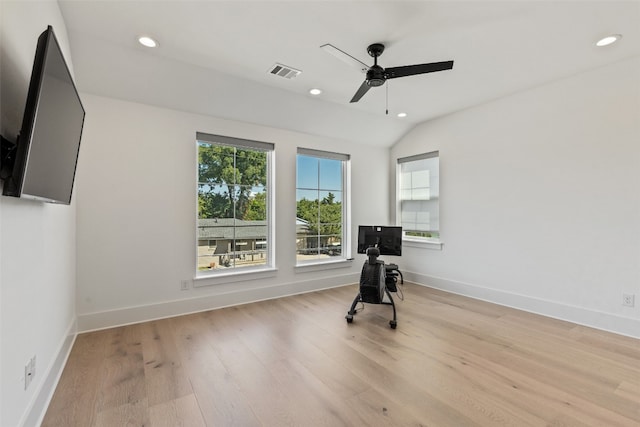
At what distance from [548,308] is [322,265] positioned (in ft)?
9.98

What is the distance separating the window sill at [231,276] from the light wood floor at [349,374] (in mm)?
459

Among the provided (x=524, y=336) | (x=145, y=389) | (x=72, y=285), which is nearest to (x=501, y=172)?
(x=524, y=336)

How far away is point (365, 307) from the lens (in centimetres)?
381

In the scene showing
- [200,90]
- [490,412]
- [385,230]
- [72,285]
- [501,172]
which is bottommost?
[490,412]

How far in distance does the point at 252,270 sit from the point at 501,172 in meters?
3.78

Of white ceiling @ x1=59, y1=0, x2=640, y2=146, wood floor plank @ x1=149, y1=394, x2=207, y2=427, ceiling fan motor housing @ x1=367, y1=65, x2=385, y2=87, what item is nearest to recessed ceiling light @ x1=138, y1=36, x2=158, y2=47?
white ceiling @ x1=59, y1=0, x2=640, y2=146

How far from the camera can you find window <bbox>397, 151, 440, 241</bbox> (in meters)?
4.83

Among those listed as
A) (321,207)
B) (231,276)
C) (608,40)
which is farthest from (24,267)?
(608,40)

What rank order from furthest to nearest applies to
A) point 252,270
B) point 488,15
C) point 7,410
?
point 252,270, point 488,15, point 7,410

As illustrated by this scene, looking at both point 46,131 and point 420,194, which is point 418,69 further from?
point 420,194

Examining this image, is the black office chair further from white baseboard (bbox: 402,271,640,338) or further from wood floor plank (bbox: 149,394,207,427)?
wood floor plank (bbox: 149,394,207,427)

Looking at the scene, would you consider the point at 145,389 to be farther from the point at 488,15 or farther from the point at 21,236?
the point at 488,15

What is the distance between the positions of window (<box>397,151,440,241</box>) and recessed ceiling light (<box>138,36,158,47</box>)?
4169mm

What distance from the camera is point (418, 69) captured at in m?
2.41
